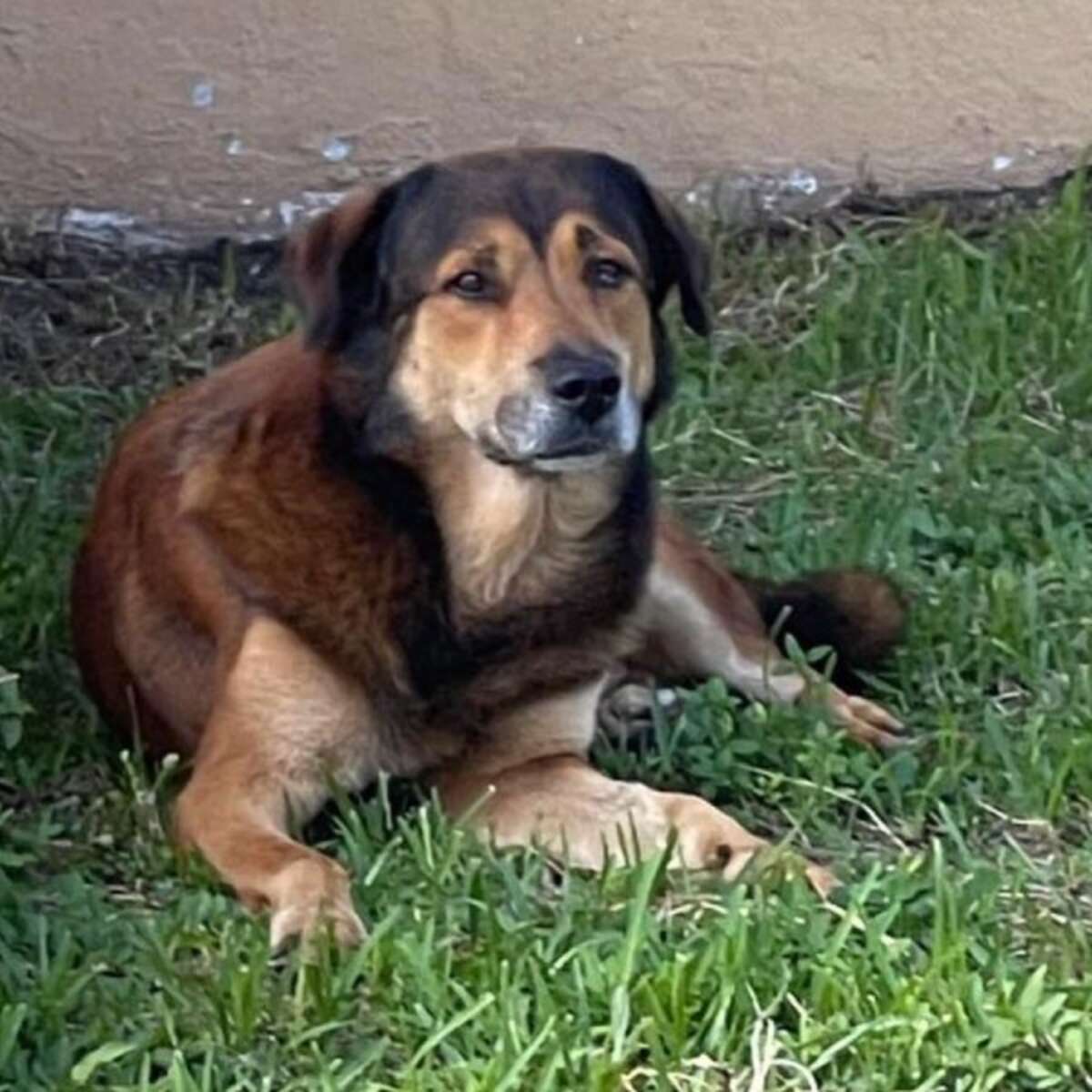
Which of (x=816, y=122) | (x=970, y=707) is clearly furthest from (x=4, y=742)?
(x=816, y=122)

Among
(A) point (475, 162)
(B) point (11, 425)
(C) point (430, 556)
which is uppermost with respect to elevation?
(A) point (475, 162)

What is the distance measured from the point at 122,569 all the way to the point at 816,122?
8.55 ft

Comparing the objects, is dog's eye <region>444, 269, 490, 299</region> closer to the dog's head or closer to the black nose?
the dog's head

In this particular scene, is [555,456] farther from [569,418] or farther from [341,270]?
[341,270]

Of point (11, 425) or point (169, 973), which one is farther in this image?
point (11, 425)

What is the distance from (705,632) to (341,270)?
37.8 inches

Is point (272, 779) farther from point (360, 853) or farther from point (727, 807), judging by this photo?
point (727, 807)

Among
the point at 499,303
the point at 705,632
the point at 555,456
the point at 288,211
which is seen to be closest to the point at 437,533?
the point at 555,456

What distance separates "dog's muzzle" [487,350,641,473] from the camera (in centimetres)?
Result: 441

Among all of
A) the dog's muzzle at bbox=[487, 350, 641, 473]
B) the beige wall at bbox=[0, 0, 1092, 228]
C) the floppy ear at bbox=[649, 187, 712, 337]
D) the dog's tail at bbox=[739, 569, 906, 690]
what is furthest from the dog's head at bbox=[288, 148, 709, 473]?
the beige wall at bbox=[0, 0, 1092, 228]

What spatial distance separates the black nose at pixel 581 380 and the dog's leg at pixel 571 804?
50cm

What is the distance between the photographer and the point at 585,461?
14.8 ft

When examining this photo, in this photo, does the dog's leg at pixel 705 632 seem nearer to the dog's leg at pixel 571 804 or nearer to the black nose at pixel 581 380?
the dog's leg at pixel 571 804

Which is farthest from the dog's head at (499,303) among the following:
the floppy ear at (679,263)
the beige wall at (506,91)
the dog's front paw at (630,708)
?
the beige wall at (506,91)
